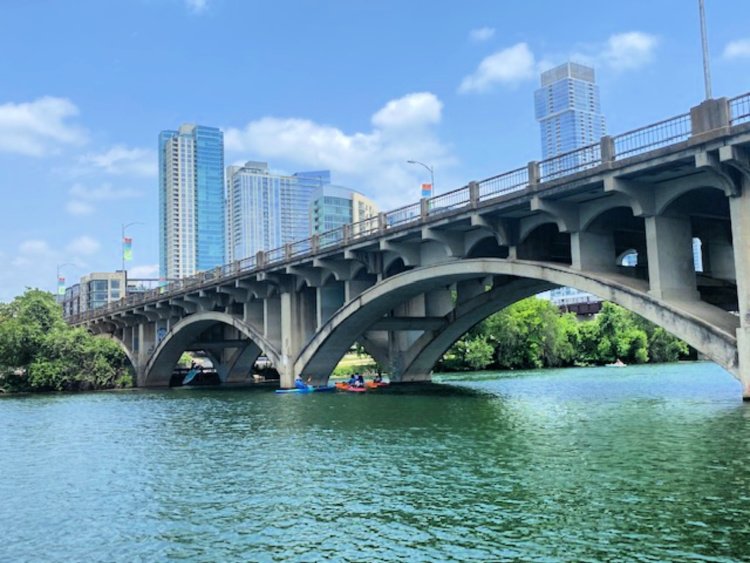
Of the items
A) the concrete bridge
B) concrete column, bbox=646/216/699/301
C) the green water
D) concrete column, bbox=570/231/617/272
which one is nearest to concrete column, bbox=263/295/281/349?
the concrete bridge

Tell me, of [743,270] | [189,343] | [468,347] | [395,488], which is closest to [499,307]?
[743,270]

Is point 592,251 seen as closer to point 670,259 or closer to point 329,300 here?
point 670,259

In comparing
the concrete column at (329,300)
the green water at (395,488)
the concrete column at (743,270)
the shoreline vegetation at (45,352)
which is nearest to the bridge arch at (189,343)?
the shoreline vegetation at (45,352)

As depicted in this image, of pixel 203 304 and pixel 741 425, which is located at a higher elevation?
pixel 203 304

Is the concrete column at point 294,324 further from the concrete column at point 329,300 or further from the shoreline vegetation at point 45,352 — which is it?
the shoreline vegetation at point 45,352

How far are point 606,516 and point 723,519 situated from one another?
6.37 ft

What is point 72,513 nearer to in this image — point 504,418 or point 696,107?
point 504,418

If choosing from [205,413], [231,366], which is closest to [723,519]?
[205,413]

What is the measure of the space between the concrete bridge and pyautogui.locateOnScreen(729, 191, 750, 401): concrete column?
1.5 inches

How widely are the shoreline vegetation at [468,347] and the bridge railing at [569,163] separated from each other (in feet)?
107

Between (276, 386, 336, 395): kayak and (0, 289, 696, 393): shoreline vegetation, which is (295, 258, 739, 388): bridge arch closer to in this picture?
(276, 386, 336, 395): kayak

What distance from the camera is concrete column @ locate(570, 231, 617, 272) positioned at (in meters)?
32.4

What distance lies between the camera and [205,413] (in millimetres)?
42344

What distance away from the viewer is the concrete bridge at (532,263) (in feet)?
86.2
